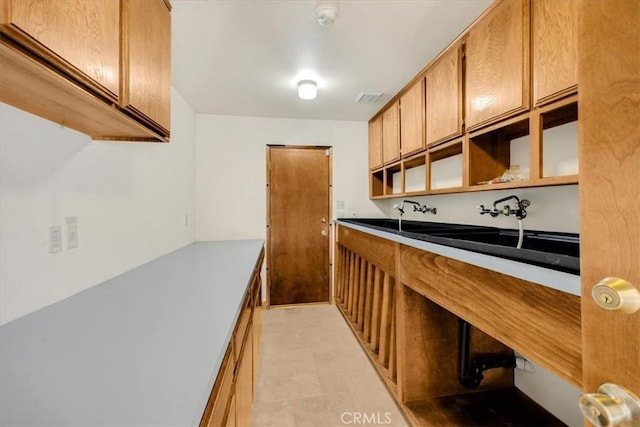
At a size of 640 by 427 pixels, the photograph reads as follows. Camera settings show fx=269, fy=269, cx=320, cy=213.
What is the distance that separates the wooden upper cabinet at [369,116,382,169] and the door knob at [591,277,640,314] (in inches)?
115

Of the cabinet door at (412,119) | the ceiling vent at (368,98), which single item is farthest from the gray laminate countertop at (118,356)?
the ceiling vent at (368,98)

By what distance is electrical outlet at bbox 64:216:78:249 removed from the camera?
1179 mm

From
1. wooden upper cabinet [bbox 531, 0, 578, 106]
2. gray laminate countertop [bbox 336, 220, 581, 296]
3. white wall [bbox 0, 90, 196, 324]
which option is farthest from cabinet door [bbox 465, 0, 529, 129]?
white wall [bbox 0, 90, 196, 324]

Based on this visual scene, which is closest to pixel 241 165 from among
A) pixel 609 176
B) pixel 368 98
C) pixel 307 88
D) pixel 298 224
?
pixel 298 224

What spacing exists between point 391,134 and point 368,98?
45cm

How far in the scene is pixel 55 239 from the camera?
110 centimetres

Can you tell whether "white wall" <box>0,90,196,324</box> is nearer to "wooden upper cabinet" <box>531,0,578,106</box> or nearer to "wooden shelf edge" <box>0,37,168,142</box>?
"wooden shelf edge" <box>0,37,168,142</box>

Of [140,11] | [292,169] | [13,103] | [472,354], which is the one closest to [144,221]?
[13,103]

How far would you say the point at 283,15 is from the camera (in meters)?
1.60

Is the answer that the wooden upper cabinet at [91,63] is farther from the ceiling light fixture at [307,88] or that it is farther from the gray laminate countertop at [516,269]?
the gray laminate countertop at [516,269]

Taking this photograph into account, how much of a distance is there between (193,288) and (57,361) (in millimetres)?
558

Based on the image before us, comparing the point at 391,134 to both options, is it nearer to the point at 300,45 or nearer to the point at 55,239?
the point at 300,45

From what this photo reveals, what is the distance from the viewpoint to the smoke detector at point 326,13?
1483 millimetres

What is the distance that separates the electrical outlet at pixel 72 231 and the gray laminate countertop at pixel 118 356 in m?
0.23
